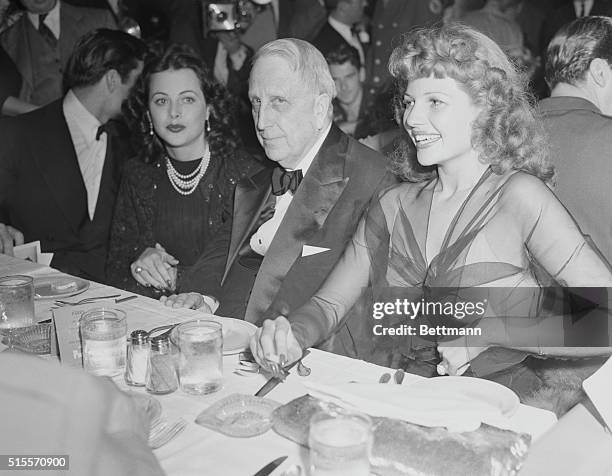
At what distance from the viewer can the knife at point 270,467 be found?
108cm

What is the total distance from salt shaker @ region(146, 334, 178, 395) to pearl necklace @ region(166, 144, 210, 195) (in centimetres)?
152

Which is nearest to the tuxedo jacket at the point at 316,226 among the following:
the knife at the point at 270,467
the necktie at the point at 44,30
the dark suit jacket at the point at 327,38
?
the knife at the point at 270,467

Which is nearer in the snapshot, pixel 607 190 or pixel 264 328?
pixel 264 328

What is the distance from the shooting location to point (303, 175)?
2342mm

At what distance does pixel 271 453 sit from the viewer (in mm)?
1151

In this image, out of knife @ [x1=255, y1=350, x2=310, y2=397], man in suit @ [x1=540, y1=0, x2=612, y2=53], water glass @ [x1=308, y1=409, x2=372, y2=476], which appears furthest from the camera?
man in suit @ [x1=540, y1=0, x2=612, y2=53]

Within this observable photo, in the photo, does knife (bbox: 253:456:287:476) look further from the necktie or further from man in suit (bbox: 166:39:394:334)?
the necktie

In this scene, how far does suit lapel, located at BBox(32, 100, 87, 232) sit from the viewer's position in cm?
344

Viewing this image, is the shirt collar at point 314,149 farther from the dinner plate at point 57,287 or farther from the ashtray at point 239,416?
the ashtray at point 239,416

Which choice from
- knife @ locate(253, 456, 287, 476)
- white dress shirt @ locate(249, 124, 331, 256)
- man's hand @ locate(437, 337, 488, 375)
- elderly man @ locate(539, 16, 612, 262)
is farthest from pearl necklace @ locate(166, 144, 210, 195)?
knife @ locate(253, 456, 287, 476)

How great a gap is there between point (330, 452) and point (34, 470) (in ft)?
1.41

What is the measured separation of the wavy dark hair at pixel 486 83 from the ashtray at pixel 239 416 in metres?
0.94

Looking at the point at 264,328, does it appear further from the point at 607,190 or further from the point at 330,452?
the point at 607,190

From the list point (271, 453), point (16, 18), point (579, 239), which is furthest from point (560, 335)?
point (16, 18)
